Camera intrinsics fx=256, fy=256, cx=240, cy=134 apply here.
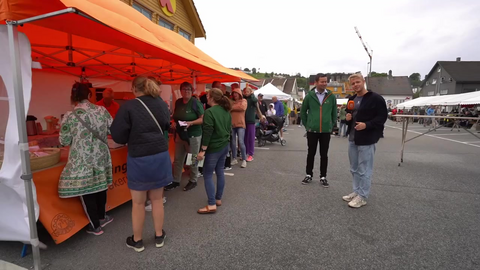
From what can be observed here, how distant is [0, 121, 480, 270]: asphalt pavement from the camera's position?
250 cm

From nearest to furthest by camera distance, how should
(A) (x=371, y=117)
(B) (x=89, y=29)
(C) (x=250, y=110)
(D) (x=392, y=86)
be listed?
(B) (x=89, y=29), (A) (x=371, y=117), (C) (x=250, y=110), (D) (x=392, y=86)

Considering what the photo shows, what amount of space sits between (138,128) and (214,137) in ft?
3.73

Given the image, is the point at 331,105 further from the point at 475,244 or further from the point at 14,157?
the point at 14,157

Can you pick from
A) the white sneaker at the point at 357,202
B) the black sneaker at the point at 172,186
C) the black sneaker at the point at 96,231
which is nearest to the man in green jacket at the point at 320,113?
the white sneaker at the point at 357,202

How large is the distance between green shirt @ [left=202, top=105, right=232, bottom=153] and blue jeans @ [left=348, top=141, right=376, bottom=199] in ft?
6.46

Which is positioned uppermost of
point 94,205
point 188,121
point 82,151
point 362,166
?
point 188,121

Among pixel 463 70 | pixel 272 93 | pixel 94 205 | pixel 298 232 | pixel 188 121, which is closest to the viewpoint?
pixel 94 205

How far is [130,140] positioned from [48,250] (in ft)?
4.84

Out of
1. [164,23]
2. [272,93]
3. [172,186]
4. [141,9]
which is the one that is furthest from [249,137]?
[272,93]

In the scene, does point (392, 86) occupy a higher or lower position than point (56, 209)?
higher

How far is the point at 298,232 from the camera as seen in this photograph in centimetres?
307

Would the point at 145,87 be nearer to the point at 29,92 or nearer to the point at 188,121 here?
the point at 29,92

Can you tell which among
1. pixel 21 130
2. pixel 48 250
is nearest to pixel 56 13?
pixel 21 130

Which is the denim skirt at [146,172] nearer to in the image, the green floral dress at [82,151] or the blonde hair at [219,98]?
the green floral dress at [82,151]
